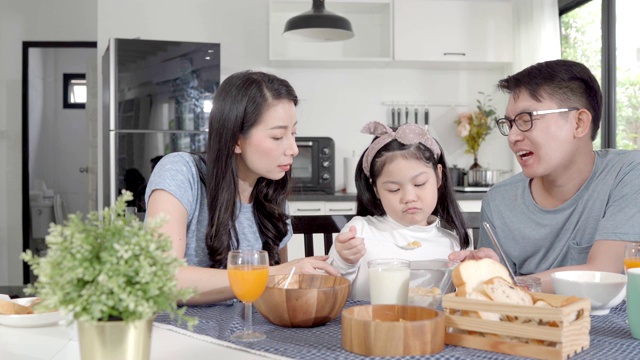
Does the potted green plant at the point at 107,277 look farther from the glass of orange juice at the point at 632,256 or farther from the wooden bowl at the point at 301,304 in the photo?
the glass of orange juice at the point at 632,256

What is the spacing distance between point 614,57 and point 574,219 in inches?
106

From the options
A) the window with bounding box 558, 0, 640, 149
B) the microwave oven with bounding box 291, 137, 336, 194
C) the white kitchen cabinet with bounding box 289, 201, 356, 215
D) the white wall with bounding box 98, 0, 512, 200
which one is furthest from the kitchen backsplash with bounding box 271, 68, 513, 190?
the window with bounding box 558, 0, 640, 149

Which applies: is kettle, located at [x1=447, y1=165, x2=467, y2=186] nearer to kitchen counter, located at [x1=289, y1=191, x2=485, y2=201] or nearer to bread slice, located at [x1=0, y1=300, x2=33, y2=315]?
kitchen counter, located at [x1=289, y1=191, x2=485, y2=201]

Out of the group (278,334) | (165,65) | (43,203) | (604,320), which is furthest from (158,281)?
(43,203)

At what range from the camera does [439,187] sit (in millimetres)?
2201

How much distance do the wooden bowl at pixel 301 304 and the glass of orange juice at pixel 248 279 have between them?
0.04 metres

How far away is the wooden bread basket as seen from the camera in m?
1.17

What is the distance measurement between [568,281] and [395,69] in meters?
4.00

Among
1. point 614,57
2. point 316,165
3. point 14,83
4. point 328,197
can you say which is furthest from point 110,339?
point 14,83

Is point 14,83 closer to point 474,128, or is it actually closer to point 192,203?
point 474,128

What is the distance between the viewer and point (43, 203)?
21.1ft

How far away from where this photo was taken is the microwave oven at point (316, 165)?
4.71 m

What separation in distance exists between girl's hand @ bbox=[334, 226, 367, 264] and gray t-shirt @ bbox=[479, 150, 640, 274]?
0.64m

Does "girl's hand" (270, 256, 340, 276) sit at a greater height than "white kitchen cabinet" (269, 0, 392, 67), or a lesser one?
lesser
